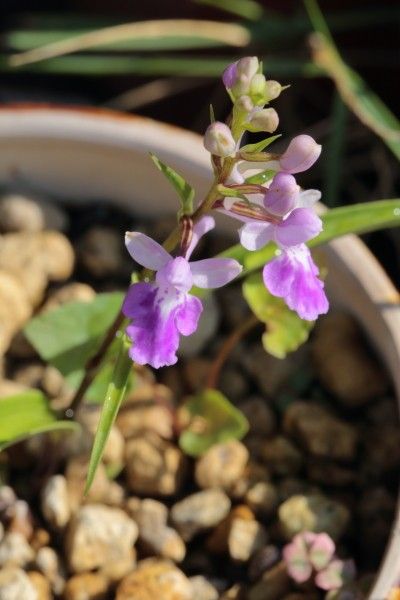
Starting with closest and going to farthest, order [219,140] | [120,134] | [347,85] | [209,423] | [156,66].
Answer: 1. [219,140]
2. [209,423]
3. [120,134]
4. [347,85]
5. [156,66]

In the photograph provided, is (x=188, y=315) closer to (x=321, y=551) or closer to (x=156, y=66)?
(x=321, y=551)

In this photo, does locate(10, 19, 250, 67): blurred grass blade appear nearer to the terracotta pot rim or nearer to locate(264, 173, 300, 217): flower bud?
the terracotta pot rim

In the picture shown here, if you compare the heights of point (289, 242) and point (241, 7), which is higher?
point (241, 7)

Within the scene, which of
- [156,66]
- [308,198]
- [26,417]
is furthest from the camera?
[156,66]

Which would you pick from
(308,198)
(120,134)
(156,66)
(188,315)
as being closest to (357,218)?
(308,198)

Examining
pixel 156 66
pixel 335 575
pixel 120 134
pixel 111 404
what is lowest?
pixel 335 575

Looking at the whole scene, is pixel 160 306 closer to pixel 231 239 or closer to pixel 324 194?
pixel 231 239

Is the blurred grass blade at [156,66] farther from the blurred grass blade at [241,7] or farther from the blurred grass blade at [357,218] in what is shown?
the blurred grass blade at [357,218]

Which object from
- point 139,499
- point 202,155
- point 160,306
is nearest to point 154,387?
point 139,499

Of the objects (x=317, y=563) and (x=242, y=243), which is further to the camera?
(x=317, y=563)
